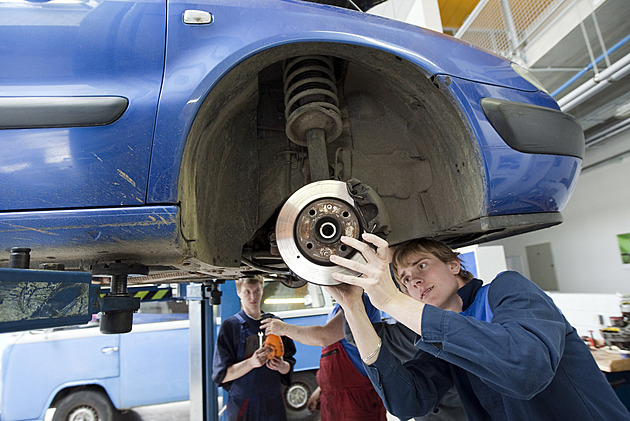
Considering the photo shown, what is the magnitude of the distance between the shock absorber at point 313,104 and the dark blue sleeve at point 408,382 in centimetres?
57

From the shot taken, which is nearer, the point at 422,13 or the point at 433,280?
the point at 433,280

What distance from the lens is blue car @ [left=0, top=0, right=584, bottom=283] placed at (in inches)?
30.8

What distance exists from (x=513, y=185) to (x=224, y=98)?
79 centimetres

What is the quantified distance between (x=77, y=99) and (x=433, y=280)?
3.51ft

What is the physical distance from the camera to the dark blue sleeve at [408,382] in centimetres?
101

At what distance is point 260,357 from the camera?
2.00 metres

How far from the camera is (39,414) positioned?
10.2ft

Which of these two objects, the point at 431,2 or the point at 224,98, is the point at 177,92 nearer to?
the point at 224,98

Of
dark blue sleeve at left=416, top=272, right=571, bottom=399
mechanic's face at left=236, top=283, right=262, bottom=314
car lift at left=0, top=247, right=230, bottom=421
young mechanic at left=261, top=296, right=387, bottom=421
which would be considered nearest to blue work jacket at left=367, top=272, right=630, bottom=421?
dark blue sleeve at left=416, top=272, right=571, bottom=399

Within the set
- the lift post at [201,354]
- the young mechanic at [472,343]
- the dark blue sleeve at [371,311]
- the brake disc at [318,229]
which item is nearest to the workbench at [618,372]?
the dark blue sleeve at [371,311]

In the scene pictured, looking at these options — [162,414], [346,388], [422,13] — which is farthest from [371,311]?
[162,414]

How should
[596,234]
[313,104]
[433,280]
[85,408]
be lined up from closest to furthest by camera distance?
[313,104] < [433,280] < [85,408] < [596,234]

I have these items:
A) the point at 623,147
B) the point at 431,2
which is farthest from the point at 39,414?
the point at 623,147

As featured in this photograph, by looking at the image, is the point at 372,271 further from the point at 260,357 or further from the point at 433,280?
the point at 260,357
